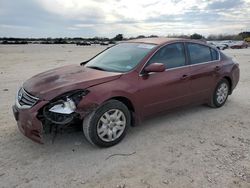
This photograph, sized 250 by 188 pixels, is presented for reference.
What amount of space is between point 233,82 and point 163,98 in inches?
98.9

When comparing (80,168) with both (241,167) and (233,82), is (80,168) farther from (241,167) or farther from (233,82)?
(233,82)

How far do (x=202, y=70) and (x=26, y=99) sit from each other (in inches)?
136

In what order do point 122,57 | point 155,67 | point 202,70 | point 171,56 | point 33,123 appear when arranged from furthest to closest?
1. point 202,70
2. point 171,56
3. point 122,57
4. point 155,67
5. point 33,123

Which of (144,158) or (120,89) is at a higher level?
(120,89)

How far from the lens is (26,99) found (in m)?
4.03

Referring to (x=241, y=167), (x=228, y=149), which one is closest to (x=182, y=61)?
(x=228, y=149)

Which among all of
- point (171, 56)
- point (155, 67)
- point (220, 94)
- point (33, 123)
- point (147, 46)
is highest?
point (147, 46)

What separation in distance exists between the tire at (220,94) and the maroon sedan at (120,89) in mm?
23

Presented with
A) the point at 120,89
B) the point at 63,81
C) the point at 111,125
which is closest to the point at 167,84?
the point at 120,89

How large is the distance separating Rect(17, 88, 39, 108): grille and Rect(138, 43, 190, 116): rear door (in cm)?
164

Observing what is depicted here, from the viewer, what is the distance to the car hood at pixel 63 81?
12.6ft

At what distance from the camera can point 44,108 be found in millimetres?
3754

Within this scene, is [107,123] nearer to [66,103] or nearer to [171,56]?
[66,103]

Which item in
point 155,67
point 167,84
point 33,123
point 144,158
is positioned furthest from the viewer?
point 167,84
